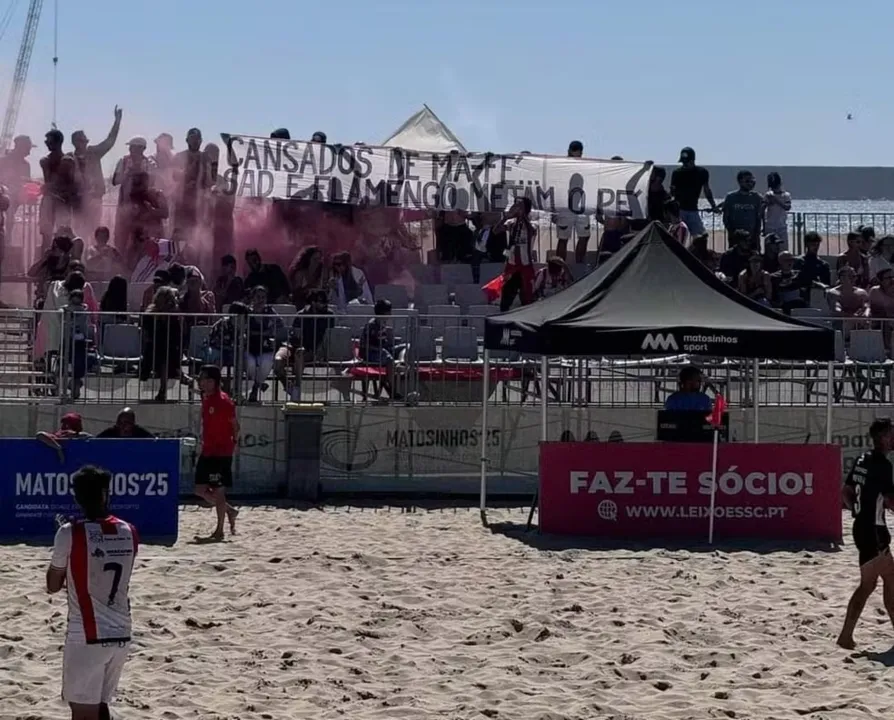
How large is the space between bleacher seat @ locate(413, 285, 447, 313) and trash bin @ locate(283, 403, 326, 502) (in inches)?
167

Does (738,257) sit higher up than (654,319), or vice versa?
(738,257)

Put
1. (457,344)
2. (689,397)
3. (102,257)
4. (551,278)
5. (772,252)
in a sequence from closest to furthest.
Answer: (689,397) < (457,344) < (551,278) < (102,257) < (772,252)

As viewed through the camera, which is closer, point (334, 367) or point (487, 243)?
point (334, 367)

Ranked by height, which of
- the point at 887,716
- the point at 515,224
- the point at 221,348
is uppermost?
the point at 515,224

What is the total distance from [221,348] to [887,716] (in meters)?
9.66

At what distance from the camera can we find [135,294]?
19422 millimetres

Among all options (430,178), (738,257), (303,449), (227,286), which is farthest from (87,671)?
(430,178)

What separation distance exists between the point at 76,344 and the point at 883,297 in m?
9.67

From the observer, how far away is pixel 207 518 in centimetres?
1553

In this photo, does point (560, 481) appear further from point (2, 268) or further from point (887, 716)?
point (2, 268)

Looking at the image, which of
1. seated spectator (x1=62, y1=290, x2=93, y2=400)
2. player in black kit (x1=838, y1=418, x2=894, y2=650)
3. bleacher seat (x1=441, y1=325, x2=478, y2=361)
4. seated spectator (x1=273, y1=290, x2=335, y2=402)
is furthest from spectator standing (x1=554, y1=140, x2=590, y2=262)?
player in black kit (x1=838, y1=418, x2=894, y2=650)

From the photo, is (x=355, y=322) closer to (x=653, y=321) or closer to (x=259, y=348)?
(x=259, y=348)

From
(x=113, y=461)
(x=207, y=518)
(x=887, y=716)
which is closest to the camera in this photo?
(x=887, y=716)

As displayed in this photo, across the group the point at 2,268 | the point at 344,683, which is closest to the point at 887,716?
the point at 344,683
